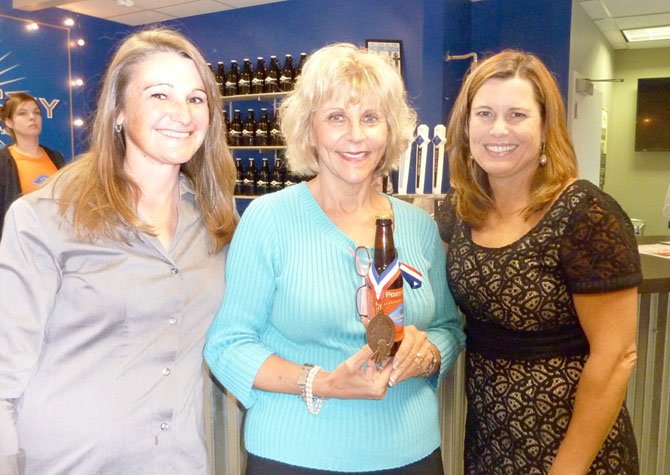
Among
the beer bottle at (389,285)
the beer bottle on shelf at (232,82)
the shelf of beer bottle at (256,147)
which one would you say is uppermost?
the beer bottle on shelf at (232,82)

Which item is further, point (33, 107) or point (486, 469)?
point (33, 107)

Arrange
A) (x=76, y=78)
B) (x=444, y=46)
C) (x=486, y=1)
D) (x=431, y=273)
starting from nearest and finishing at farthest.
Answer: (x=431, y=273) < (x=444, y=46) < (x=486, y=1) < (x=76, y=78)

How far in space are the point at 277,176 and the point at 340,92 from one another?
4.83m

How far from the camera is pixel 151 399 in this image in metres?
1.18

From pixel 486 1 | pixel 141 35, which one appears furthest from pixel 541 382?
pixel 486 1

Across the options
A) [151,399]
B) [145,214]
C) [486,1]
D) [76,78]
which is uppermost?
[486,1]

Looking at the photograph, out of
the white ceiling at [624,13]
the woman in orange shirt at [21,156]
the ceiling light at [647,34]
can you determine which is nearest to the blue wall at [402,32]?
the white ceiling at [624,13]

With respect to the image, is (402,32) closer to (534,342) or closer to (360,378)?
(534,342)

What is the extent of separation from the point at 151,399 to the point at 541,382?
82cm

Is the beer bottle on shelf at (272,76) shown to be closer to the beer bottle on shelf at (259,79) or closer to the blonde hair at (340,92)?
the beer bottle on shelf at (259,79)

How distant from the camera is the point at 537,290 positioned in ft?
4.06

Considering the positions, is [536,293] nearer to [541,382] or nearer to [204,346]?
[541,382]

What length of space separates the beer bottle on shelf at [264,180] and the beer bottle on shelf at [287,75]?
0.80 m

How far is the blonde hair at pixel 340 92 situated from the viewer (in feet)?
4.25
